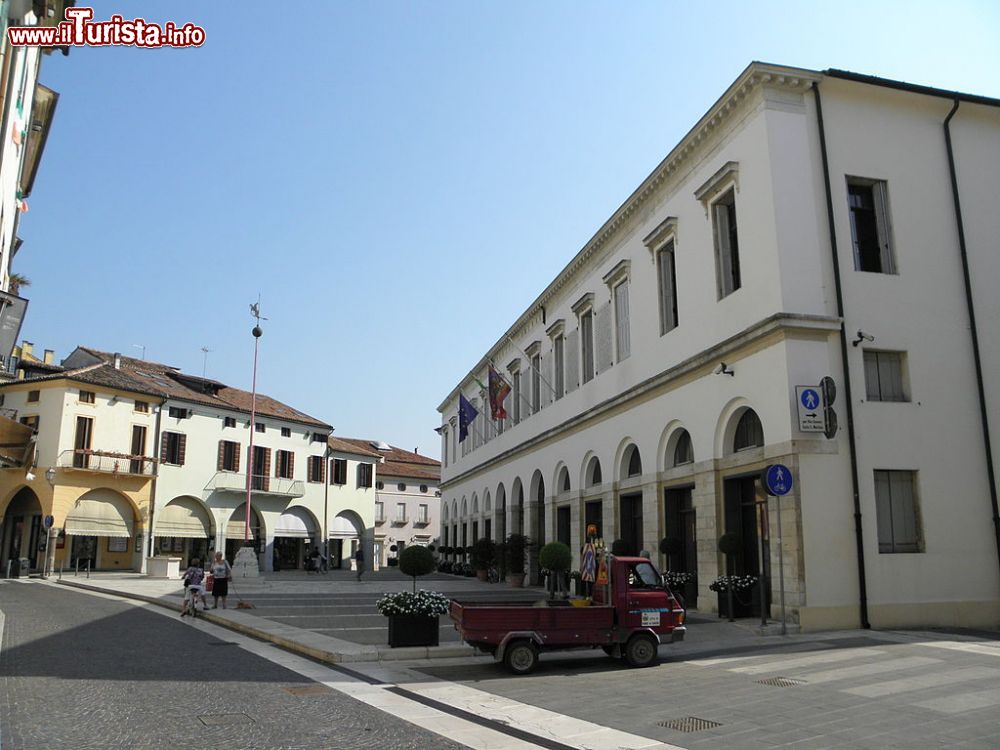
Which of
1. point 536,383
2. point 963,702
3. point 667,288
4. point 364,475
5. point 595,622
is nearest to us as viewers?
point 963,702

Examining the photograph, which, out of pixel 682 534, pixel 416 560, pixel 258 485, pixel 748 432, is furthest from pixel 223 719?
pixel 258 485

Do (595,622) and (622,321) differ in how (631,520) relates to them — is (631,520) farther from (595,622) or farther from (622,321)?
(595,622)

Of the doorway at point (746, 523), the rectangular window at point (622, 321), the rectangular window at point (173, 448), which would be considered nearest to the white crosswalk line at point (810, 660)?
the doorway at point (746, 523)

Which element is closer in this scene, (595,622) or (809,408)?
(595,622)

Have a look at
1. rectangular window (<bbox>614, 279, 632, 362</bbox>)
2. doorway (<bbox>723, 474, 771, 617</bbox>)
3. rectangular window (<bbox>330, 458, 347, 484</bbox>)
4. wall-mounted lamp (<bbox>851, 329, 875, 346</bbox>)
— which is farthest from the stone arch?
rectangular window (<bbox>330, 458, 347, 484</bbox>)

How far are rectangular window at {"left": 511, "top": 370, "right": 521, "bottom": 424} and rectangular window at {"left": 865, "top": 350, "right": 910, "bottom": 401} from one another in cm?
2455

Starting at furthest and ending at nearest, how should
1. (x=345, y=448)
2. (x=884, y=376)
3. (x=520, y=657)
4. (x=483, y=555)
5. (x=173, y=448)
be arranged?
(x=345, y=448)
(x=173, y=448)
(x=483, y=555)
(x=884, y=376)
(x=520, y=657)

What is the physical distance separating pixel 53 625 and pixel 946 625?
63.1 feet

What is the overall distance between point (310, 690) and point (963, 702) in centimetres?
802

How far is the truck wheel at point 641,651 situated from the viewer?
43.3ft

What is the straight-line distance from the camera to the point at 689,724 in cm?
877

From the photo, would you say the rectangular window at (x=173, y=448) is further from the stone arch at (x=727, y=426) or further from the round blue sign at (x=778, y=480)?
the round blue sign at (x=778, y=480)

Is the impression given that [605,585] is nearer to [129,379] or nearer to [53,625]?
[53,625]

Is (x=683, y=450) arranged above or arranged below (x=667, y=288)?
below
